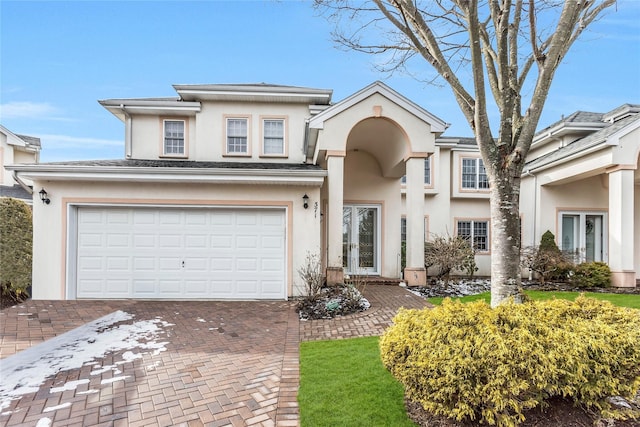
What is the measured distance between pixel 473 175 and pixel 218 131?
12073 mm

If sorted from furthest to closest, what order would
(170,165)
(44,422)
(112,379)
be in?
(170,165), (112,379), (44,422)

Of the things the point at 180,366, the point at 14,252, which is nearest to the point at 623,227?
the point at 180,366

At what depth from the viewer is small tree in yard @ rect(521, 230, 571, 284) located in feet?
40.1

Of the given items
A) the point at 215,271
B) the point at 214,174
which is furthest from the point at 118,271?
the point at 214,174

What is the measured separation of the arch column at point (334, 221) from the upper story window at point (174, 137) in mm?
6961

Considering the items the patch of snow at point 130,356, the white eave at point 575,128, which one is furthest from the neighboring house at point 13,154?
the white eave at point 575,128

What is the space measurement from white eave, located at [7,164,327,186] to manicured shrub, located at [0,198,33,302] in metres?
2.42

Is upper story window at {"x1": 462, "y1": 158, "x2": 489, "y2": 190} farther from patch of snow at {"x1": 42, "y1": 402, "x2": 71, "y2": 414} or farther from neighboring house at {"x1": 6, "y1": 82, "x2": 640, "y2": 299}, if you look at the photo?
patch of snow at {"x1": 42, "y1": 402, "x2": 71, "y2": 414}

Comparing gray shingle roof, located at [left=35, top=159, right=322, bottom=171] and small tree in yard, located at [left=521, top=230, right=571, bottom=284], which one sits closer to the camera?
gray shingle roof, located at [left=35, top=159, right=322, bottom=171]

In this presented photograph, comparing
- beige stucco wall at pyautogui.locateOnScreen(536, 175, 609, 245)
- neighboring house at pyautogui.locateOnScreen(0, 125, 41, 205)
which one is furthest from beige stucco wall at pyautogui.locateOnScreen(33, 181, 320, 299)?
beige stucco wall at pyautogui.locateOnScreen(536, 175, 609, 245)

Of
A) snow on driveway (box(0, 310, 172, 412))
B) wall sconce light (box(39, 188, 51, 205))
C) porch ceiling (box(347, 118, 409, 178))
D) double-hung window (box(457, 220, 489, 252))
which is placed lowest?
snow on driveway (box(0, 310, 172, 412))

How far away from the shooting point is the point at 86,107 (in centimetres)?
1270

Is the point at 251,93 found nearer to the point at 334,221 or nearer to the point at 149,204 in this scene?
the point at 149,204

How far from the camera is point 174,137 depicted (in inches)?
517
